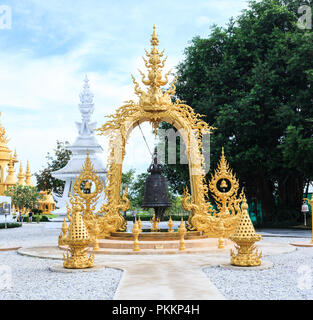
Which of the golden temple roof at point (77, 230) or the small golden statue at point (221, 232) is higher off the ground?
the golden temple roof at point (77, 230)

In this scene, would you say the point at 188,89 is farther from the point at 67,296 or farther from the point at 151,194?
the point at 67,296

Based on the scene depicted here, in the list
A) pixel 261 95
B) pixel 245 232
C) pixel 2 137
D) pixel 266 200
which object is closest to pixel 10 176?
pixel 2 137

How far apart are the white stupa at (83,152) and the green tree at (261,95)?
9.96m

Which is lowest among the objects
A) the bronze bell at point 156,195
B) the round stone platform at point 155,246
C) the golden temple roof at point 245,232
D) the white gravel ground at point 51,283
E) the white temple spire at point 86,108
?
the white gravel ground at point 51,283

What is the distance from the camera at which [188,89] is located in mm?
25141

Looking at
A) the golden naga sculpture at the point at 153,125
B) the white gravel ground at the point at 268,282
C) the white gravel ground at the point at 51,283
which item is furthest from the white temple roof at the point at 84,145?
the white gravel ground at the point at 268,282

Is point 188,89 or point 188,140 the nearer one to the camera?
point 188,140

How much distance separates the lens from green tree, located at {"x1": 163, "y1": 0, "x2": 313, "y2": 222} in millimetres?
20188

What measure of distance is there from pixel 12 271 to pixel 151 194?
5724 mm

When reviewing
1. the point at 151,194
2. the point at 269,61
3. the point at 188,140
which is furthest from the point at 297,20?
the point at 151,194

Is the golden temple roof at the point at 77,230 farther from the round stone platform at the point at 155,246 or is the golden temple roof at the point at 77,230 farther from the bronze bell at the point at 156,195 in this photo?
the bronze bell at the point at 156,195

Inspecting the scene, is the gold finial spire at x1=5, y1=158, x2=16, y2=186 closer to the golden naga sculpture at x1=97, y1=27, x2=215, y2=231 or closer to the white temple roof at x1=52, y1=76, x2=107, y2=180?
the white temple roof at x1=52, y1=76, x2=107, y2=180

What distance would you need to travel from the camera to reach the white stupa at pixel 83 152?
104ft

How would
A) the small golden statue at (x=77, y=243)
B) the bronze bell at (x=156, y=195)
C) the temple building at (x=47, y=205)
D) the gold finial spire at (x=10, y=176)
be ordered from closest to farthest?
1. the small golden statue at (x=77, y=243)
2. the bronze bell at (x=156, y=195)
3. the gold finial spire at (x=10, y=176)
4. the temple building at (x=47, y=205)
